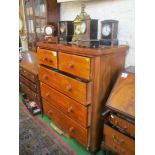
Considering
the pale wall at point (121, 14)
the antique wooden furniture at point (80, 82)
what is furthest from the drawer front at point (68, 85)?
the pale wall at point (121, 14)

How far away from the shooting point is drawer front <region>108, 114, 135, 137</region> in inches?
47.8

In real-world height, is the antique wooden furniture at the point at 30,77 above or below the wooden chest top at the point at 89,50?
below

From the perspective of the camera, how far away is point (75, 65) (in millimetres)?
1424

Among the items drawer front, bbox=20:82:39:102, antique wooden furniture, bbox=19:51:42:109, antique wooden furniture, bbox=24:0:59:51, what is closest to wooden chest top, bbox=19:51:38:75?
antique wooden furniture, bbox=19:51:42:109

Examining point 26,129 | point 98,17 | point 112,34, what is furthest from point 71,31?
point 26,129

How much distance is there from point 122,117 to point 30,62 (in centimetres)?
180

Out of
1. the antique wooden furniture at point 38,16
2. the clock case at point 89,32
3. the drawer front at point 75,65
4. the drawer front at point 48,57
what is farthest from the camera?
the antique wooden furniture at point 38,16

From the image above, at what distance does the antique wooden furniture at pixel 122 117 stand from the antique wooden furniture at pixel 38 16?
50.9 inches

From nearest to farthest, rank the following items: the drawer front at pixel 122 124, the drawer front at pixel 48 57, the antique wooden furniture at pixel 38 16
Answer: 1. the drawer front at pixel 122 124
2. the drawer front at pixel 48 57
3. the antique wooden furniture at pixel 38 16

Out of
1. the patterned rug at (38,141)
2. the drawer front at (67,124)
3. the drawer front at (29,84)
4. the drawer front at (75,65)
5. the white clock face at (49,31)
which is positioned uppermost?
the white clock face at (49,31)

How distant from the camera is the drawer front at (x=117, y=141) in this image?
1.23 m

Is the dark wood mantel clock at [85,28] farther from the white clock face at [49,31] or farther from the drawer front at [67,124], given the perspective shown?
the drawer front at [67,124]
